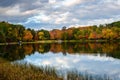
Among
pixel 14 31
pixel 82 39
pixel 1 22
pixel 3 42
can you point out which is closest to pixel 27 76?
pixel 3 42

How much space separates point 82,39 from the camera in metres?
180

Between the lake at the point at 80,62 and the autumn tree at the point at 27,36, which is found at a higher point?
the autumn tree at the point at 27,36

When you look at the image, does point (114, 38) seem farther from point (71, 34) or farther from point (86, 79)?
point (86, 79)

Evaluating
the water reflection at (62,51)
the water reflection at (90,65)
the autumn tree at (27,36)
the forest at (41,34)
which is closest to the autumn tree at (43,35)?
the forest at (41,34)

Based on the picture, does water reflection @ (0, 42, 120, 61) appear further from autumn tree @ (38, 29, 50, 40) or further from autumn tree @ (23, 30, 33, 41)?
autumn tree @ (38, 29, 50, 40)

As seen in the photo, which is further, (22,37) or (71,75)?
(22,37)

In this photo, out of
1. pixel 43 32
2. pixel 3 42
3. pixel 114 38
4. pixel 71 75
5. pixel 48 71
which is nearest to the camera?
pixel 71 75

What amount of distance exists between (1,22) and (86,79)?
5286 inches

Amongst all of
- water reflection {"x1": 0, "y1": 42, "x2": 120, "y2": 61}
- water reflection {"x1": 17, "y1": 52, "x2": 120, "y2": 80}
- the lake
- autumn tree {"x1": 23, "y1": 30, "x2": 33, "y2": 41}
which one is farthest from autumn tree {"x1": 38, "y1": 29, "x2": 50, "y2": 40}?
water reflection {"x1": 17, "y1": 52, "x2": 120, "y2": 80}

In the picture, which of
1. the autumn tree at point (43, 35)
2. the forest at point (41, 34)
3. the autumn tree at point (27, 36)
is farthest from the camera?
the autumn tree at point (43, 35)

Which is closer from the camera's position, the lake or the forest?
the lake

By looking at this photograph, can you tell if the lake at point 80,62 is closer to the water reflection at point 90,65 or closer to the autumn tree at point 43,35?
the water reflection at point 90,65

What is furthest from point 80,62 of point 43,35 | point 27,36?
point 43,35

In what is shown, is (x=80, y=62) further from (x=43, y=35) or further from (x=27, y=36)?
(x=43, y=35)
